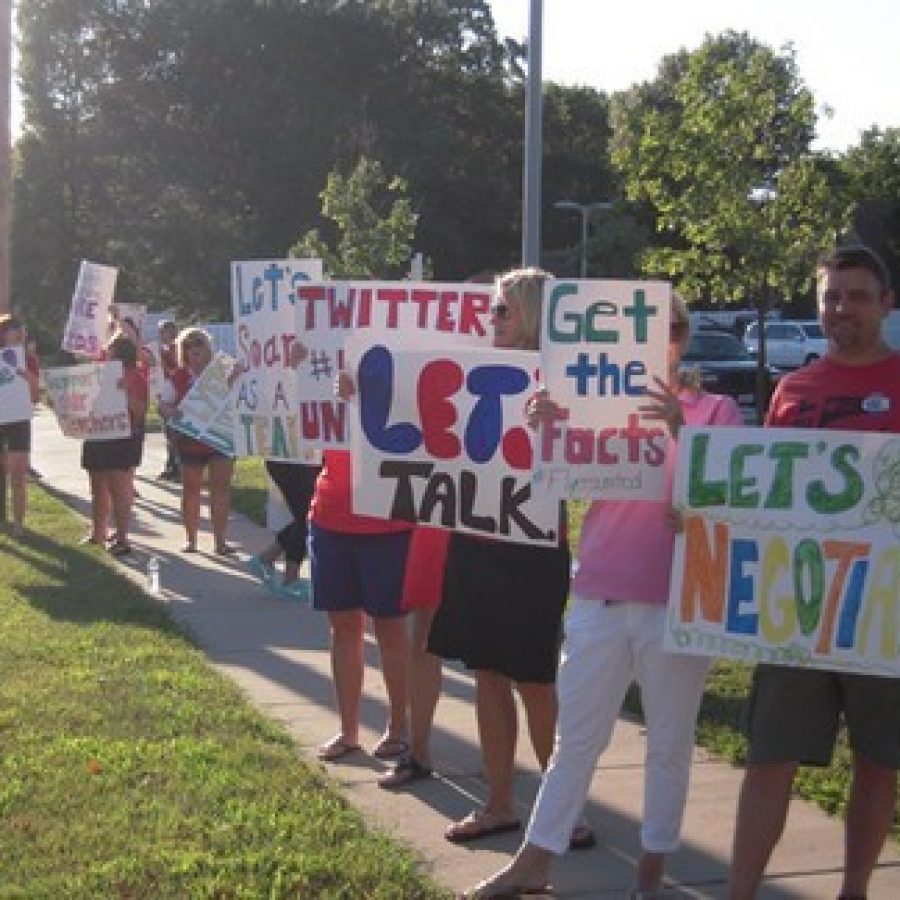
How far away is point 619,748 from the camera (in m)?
6.38

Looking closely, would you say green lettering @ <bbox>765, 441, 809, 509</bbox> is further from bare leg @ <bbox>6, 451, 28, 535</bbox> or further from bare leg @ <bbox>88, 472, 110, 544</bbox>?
bare leg @ <bbox>6, 451, 28, 535</bbox>

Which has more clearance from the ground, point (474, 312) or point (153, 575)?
point (474, 312)

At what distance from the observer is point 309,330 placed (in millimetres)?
6227

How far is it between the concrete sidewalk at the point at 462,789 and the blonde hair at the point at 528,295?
169cm

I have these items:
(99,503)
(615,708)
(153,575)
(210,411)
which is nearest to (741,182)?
(210,411)

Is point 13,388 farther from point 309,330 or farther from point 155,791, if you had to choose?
point 155,791

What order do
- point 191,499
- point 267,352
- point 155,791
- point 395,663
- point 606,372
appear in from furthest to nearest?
point 191,499 < point 267,352 < point 395,663 < point 155,791 < point 606,372

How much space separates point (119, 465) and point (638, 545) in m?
8.29

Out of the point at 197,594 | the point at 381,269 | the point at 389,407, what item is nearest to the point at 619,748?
the point at 389,407

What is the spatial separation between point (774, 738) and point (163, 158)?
1899 inches

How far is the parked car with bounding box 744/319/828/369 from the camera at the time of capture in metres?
36.2

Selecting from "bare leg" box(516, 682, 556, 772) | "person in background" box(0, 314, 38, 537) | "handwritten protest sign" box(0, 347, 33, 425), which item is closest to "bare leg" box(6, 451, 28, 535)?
"person in background" box(0, 314, 38, 537)

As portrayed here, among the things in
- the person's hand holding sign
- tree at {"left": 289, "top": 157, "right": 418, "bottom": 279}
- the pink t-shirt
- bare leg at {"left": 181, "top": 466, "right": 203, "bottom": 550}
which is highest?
tree at {"left": 289, "top": 157, "right": 418, "bottom": 279}

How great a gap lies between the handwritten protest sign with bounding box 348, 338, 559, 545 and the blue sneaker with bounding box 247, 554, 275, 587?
5170 mm
